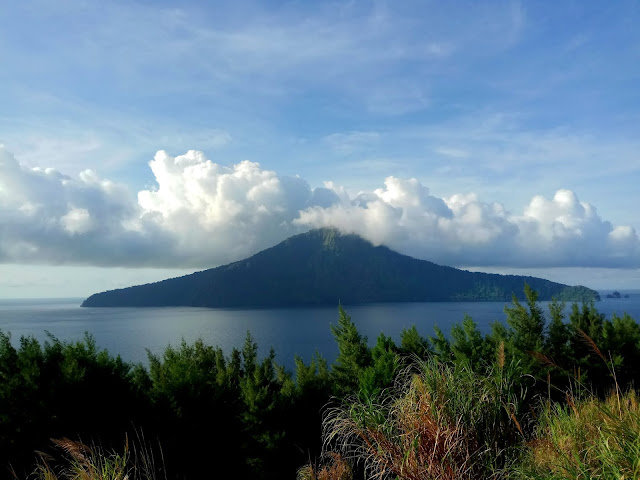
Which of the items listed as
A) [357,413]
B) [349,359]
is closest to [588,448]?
[357,413]

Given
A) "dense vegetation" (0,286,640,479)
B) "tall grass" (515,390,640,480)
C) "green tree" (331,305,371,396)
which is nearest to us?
"tall grass" (515,390,640,480)

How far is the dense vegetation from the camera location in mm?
4023

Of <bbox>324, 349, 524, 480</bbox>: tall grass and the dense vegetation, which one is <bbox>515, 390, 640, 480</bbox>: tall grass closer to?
the dense vegetation

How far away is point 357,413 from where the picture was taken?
461 cm

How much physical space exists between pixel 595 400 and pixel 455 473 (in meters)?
1.66

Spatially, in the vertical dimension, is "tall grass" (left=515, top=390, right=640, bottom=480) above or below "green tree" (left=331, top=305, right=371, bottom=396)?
above

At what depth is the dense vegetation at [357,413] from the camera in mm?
4023

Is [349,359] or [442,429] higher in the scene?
[442,429]

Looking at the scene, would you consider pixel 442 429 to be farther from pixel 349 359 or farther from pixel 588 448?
pixel 349 359

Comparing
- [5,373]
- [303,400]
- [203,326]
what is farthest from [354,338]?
[203,326]

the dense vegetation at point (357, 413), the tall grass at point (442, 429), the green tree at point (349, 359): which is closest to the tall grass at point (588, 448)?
the dense vegetation at point (357, 413)

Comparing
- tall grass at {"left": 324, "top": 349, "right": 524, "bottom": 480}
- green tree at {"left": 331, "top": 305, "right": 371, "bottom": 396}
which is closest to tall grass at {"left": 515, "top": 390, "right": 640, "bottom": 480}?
tall grass at {"left": 324, "top": 349, "right": 524, "bottom": 480}

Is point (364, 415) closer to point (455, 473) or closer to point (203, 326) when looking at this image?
point (455, 473)

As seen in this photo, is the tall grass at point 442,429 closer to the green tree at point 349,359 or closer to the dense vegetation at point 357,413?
the dense vegetation at point 357,413
